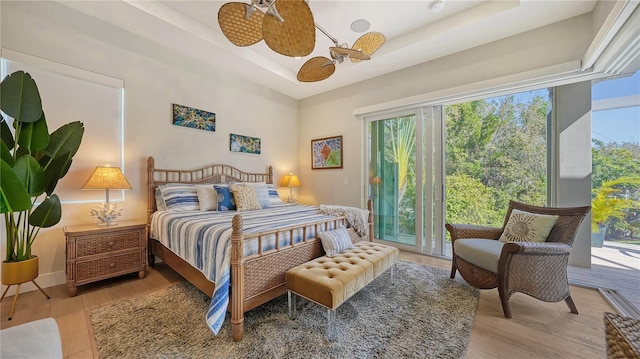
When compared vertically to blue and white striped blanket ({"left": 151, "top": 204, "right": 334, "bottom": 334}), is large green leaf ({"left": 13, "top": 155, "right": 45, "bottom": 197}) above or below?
above

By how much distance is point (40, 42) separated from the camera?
2.41 metres

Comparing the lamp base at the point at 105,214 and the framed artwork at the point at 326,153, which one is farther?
the framed artwork at the point at 326,153

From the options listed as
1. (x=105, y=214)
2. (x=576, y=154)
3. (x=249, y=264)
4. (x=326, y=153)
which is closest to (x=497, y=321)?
(x=249, y=264)

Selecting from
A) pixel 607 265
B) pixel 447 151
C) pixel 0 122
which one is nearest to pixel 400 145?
pixel 447 151

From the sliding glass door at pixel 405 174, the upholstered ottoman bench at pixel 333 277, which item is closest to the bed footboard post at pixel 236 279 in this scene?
the upholstered ottoman bench at pixel 333 277

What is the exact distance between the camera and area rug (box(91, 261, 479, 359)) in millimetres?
1539

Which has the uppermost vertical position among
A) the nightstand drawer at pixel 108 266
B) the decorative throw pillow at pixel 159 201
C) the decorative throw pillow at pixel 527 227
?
the decorative throw pillow at pixel 159 201

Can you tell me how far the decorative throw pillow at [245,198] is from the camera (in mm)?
3152

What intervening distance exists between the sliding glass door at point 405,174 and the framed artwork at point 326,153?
1.94 feet

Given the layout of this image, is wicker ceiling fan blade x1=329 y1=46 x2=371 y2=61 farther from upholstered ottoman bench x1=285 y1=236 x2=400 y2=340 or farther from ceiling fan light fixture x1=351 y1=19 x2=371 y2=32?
upholstered ottoman bench x1=285 y1=236 x2=400 y2=340

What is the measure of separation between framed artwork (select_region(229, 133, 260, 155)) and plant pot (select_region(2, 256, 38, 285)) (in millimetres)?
2523

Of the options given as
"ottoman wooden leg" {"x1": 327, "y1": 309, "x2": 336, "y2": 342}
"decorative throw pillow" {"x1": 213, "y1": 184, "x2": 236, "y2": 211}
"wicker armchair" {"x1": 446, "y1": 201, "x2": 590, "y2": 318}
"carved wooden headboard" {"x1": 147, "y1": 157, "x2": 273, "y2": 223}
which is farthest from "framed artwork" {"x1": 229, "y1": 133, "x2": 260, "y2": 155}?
"wicker armchair" {"x1": 446, "y1": 201, "x2": 590, "y2": 318}

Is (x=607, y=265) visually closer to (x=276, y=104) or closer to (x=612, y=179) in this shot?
(x=612, y=179)

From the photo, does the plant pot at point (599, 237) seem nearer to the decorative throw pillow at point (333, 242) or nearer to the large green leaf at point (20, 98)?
the decorative throw pillow at point (333, 242)
